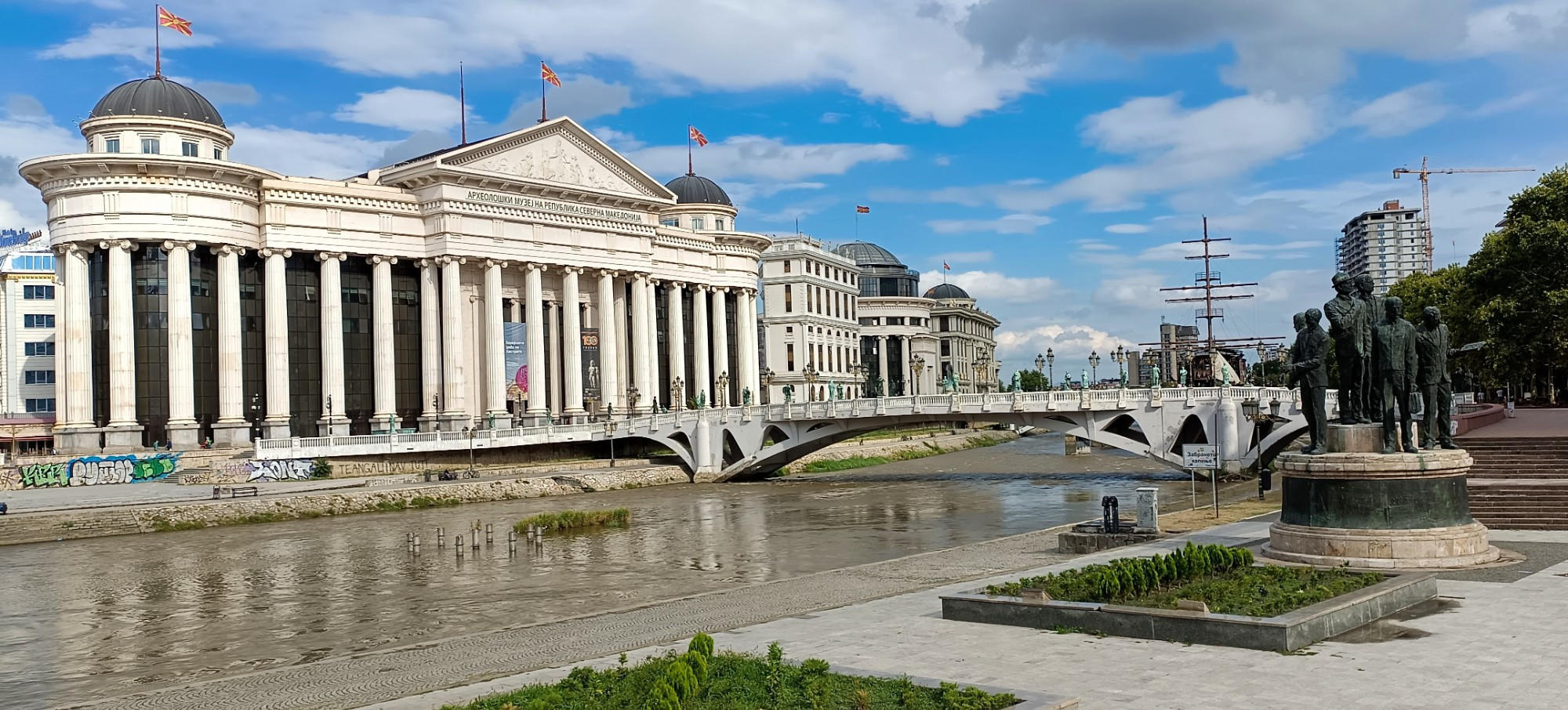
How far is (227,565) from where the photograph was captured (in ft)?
154

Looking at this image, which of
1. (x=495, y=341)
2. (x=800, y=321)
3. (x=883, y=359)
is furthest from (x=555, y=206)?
(x=883, y=359)

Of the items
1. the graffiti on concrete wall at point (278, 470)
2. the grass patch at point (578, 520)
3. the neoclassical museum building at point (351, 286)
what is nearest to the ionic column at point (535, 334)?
the neoclassical museum building at point (351, 286)

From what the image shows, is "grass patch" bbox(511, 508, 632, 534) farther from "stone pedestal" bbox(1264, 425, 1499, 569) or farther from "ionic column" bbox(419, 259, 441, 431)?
"ionic column" bbox(419, 259, 441, 431)

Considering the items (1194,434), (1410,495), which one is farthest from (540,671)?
(1194,434)

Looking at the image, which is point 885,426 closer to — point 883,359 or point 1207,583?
point 1207,583

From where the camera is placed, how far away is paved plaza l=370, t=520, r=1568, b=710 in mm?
14719

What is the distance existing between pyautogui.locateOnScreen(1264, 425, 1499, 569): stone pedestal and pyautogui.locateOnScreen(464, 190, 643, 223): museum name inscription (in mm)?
82868

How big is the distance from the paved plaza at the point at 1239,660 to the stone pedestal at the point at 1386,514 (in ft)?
5.44

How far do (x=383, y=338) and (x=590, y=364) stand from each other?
18852 mm

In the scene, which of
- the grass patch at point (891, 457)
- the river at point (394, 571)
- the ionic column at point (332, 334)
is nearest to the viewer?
the river at point (394, 571)

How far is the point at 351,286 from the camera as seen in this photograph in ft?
314

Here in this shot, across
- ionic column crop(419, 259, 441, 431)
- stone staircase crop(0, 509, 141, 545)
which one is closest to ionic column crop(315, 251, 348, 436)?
ionic column crop(419, 259, 441, 431)

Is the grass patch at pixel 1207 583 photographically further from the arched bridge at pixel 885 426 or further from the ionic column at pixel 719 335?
the ionic column at pixel 719 335

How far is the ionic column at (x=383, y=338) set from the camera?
310 feet
